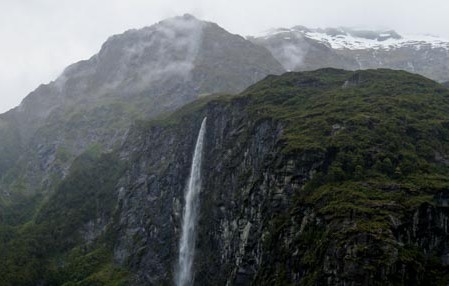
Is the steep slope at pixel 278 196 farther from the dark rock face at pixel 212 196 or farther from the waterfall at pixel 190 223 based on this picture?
the waterfall at pixel 190 223

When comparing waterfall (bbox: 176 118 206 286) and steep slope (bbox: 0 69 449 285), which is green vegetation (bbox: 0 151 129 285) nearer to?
steep slope (bbox: 0 69 449 285)

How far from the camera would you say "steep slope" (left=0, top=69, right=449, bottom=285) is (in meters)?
58.0

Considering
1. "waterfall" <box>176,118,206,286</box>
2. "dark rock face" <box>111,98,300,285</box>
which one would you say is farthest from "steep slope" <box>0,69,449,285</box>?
"waterfall" <box>176,118,206,286</box>

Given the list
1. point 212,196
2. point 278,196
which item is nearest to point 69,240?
point 212,196

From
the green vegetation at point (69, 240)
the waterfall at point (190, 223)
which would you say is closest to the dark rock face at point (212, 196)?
the waterfall at point (190, 223)

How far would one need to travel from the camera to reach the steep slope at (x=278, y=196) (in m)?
58.0

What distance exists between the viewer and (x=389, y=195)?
209 feet

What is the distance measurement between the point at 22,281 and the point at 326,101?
8485 cm

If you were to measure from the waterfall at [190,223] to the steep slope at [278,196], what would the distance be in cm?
338

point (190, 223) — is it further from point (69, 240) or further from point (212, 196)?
point (69, 240)

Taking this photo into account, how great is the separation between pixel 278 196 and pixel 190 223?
4086 cm

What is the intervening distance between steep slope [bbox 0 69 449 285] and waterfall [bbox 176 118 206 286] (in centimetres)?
338

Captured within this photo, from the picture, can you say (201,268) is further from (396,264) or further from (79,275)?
(396,264)

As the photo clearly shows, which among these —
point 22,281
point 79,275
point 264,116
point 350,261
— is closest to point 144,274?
point 79,275
